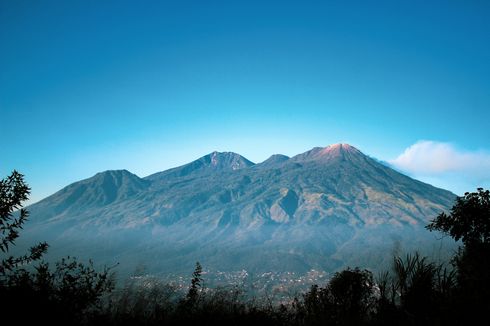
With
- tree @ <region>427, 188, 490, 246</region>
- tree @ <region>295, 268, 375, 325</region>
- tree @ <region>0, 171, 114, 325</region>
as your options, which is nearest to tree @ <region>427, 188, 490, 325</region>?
tree @ <region>427, 188, 490, 246</region>

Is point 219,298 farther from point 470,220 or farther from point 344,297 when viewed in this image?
point 470,220

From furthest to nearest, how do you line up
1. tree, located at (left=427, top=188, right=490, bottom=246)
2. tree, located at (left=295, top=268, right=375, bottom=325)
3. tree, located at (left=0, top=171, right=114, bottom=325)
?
tree, located at (left=427, top=188, right=490, bottom=246) < tree, located at (left=295, top=268, right=375, bottom=325) < tree, located at (left=0, top=171, right=114, bottom=325)

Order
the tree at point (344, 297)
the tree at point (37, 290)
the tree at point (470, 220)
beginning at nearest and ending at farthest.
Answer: the tree at point (37, 290)
the tree at point (344, 297)
the tree at point (470, 220)

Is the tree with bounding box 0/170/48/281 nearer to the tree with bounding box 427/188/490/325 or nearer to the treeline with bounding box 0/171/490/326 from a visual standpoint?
the treeline with bounding box 0/171/490/326

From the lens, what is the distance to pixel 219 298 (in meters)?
11.4

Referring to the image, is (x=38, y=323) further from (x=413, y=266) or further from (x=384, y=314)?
(x=413, y=266)

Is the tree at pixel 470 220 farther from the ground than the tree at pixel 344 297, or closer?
farther from the ground

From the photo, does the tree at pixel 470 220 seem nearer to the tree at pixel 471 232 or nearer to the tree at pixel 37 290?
the tree at pixel 471 232

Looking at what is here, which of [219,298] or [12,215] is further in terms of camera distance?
[219,298]

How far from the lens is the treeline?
21.9 ft

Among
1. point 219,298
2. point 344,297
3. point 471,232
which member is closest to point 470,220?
point 471,232

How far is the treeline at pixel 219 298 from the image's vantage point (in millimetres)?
6676

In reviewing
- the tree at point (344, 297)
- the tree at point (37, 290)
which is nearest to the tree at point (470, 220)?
the tree at point (344, 297)

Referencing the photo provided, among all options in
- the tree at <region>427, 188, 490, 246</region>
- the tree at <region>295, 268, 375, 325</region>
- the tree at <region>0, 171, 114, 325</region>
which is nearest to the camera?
the tree at <region>0, 171, 114, 325</region>
